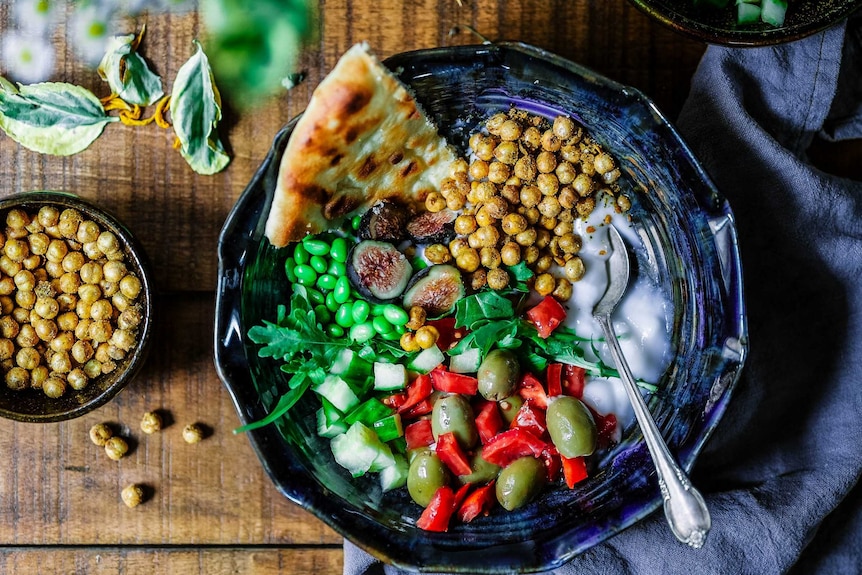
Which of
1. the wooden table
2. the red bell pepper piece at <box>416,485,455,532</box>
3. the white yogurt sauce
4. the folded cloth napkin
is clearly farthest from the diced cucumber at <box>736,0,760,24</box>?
the red bell pepper piece at <box>416,485,455,532</box>

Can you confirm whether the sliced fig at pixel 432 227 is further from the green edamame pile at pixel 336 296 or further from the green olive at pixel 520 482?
the green olive at pixel 520 482

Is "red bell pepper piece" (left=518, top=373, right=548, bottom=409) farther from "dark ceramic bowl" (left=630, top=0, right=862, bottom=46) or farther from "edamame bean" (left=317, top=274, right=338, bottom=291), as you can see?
"dark ceramic bowl" (left=630, top=0, right=862, bottom=46)

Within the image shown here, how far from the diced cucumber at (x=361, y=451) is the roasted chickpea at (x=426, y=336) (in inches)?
9.9

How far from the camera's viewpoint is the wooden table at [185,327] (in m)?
2.27

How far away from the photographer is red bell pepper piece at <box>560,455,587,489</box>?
6.63 feet

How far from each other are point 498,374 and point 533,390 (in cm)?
14

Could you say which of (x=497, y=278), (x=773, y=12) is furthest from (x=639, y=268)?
(x=773, y=12)

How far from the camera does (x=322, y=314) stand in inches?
83.7

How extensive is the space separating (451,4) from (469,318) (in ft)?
2.95

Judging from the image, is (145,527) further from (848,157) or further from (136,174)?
(848,157)

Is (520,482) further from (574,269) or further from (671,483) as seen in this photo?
(574,269)

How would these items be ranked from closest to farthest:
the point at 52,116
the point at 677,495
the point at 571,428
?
the point at 677,495, the point at 571,428, the point at 52,116

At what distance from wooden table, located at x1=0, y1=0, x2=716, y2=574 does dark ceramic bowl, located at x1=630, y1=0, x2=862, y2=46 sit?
0.24 meters

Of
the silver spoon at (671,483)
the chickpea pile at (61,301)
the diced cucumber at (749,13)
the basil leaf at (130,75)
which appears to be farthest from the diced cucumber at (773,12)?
the chickpea pile at (61,301)
